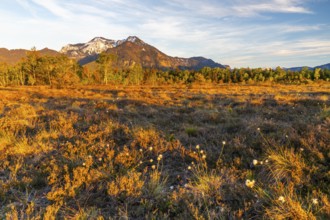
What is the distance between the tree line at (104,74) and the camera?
143 feet

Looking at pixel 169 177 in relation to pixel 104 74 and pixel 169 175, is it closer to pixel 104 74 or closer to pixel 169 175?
pixel 169 175

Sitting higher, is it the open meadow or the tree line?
the tree line

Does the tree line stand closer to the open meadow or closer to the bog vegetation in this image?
the bog vegetation

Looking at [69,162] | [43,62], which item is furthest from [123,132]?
[43,62]

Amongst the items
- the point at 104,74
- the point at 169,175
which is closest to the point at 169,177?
the point at 169,175

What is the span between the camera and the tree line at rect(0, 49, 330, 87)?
1716 inches

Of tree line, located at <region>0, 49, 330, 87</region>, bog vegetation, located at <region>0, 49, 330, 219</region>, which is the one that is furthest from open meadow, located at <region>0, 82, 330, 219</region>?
tree line, located at <region>0, 49, 330, 87</region>

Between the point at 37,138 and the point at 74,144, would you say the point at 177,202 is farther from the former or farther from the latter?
the point at 37,138

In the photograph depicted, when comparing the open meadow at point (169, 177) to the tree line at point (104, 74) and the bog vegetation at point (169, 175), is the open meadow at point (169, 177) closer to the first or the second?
the bog vegetation at point (169, 175)

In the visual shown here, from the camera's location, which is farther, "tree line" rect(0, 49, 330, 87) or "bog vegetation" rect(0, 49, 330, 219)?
"tree line" rect(0, 49, 330, 87)

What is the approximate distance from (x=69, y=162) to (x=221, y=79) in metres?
75.7

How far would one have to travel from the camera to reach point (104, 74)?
221ft

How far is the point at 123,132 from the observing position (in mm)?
6480

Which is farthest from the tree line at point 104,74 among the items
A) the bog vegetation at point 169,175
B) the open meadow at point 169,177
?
the open meadow at point 169,177
